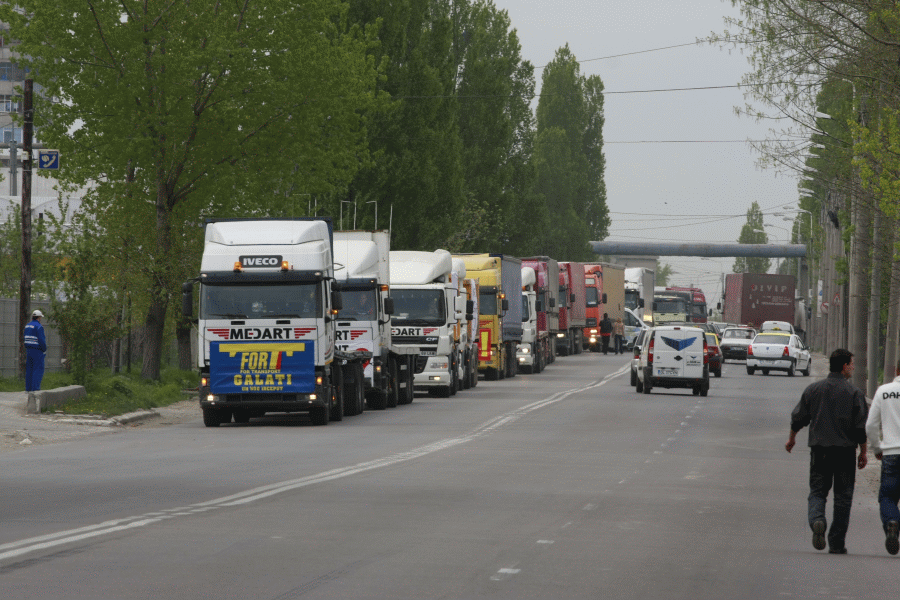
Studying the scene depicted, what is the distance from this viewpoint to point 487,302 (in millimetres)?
45469

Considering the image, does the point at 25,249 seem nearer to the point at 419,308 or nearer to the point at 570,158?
the point at 419,308

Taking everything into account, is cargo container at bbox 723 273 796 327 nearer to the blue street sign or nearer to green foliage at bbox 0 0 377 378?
green foliage at bbox 0 0 377 378

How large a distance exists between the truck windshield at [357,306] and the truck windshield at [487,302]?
13.7 m

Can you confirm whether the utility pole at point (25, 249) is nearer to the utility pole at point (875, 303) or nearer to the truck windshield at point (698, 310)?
the utility pole at point (875, 303)

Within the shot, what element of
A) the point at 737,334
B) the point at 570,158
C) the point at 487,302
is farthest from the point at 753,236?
the point at 487,302

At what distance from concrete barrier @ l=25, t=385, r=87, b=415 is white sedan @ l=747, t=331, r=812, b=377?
32.8 m

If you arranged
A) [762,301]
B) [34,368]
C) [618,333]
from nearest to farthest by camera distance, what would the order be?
1. [34,368]
2. [618,333]
3. [762,301]

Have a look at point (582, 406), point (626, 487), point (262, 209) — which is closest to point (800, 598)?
point (626, 487)

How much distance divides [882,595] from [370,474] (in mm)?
8525

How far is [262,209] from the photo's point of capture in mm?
39688

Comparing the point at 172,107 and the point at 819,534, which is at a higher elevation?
the point at 172,107

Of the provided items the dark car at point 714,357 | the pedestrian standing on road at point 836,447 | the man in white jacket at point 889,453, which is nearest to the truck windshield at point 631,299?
the dark car at point 714,357

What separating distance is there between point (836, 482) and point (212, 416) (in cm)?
1686

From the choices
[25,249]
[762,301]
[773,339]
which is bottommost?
[773,339]
